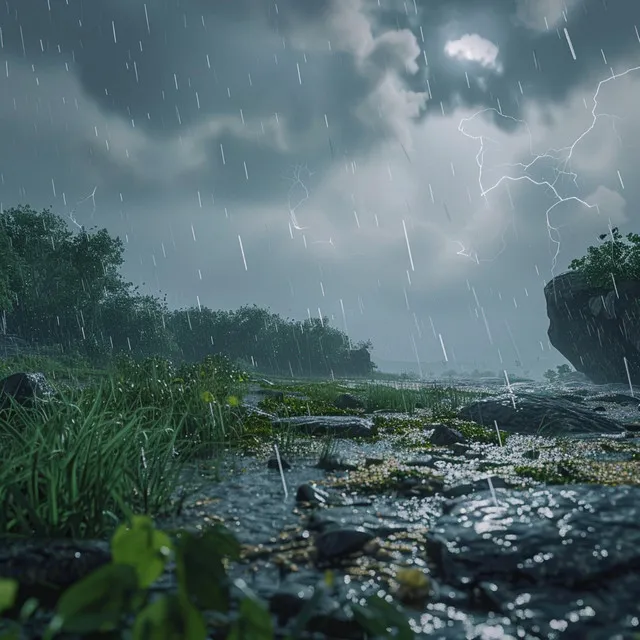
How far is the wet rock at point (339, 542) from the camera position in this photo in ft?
7.73

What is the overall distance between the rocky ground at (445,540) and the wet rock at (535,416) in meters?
3.07

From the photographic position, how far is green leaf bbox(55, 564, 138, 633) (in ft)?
2.82

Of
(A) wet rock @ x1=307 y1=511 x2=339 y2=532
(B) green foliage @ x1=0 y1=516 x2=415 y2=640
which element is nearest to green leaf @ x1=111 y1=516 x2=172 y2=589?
(B) green foliage @ x1=0 y1=516 x2=415 y2=640

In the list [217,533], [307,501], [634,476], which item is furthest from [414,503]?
[217,533]

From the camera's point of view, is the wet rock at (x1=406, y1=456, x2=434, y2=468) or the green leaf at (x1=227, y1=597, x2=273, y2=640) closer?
the green leaf at (x1=227, y1=597, x2=273, y2=640)

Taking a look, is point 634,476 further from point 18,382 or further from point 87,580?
point 18,382

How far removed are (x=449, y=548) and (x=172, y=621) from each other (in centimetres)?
174

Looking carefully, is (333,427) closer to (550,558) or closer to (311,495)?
(311,495)

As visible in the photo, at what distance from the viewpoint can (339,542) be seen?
A: 2.39 metres

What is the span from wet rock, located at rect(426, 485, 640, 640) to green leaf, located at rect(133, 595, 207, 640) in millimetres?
1315

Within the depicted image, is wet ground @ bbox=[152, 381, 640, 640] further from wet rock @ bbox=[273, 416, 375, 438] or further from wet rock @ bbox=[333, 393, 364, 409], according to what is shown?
wet rock @ bbox=[333, 393, 364, 409]

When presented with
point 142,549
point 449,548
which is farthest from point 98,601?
point 449,548

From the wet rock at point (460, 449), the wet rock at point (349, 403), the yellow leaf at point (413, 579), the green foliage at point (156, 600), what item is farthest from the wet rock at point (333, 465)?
the wet rock at point (349, 403)

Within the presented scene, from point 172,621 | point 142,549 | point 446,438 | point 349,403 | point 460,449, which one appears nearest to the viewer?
point 172,621
